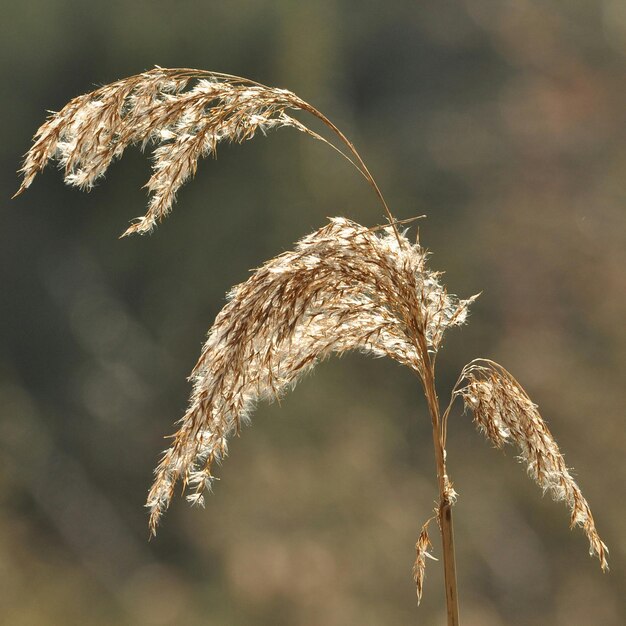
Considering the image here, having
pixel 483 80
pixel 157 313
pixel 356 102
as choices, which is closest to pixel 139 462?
pixel 157 313

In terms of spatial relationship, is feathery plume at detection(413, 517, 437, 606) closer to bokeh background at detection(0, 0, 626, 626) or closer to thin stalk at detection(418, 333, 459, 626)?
thin stalk at detection(418, 333, 459, 626)

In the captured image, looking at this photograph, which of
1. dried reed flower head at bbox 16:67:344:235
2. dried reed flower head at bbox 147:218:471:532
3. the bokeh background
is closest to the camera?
dried reed flower head at bbox 147:218:471:532

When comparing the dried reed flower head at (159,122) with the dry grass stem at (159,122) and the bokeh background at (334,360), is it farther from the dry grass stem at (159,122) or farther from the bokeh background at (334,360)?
the bokeh background at (334,360)

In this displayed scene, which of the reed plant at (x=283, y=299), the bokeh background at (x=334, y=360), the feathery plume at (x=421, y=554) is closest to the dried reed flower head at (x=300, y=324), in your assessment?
the reed plant at (x=283, y=299)

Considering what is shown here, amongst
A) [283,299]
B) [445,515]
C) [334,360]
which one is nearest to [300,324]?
[283,299]

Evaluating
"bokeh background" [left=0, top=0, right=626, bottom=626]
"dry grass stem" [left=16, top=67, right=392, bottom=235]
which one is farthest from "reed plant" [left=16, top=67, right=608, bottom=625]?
"bokeh background" [left=0, top=0, right=626, bottom=626]

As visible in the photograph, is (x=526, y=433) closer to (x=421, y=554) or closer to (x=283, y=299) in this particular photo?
(x=421, y=554)
